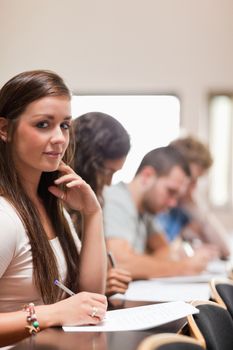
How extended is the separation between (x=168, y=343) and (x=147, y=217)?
3.16 metres

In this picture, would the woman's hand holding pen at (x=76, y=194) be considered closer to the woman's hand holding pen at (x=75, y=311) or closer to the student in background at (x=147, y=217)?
the woman's hand holding pen at (x=75, y=311)

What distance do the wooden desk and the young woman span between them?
93 millimetres

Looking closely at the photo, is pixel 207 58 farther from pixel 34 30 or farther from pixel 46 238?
pixel 46 238

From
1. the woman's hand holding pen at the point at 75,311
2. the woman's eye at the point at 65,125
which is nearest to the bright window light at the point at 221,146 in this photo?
the woman's eye at the point at 65,125

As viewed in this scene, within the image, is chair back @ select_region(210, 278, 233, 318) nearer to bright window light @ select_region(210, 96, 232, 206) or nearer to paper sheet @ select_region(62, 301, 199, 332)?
paper sheet @ select_region(62, 301, 199, 332)

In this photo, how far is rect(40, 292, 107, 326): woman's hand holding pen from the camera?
221 centimetres

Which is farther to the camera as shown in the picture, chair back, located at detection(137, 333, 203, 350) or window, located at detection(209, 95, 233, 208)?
window, located at detection(209, 95, 233, 208)

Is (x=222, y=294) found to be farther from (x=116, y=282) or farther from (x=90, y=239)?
(x=90, y=239)

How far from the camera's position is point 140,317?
7.82 feet

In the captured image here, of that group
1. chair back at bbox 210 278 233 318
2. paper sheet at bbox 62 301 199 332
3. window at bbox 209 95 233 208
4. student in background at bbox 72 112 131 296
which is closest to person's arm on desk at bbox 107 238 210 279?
student in background at bbox 72 112 131 296

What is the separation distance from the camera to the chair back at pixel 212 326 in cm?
223

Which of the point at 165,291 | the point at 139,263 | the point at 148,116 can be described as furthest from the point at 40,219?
the point at 148,116

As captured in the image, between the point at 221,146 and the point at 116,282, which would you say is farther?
the point at 221,146

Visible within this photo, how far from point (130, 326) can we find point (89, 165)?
1.17 meters
